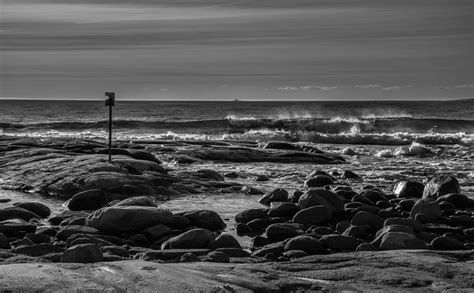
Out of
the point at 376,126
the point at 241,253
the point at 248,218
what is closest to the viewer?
the point at 241,253

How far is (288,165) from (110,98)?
8561mm

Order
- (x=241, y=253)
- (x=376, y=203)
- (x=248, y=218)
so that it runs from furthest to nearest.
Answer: (x=376, y=203) < (x=248, y=218) < (x=241, y=253)

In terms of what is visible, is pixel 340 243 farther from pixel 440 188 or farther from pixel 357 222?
pixel 440 188

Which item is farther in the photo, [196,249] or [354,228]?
[354,228]

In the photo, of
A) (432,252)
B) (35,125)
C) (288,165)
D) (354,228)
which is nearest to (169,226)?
(354,228)

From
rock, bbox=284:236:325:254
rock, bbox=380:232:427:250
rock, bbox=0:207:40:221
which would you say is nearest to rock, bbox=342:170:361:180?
rock, bbox=0:207:40:221

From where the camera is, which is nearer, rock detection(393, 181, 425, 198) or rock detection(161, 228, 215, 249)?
rock detection(161, 228, 215, 249)

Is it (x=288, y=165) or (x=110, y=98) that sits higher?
(x=110, y=98)

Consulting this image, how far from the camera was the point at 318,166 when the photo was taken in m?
22.0

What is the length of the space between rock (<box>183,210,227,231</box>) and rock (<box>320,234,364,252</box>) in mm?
2269

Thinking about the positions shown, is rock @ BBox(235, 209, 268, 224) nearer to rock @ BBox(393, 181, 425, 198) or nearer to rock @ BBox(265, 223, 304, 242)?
rock @ BBox(265, 223, 304, 242)

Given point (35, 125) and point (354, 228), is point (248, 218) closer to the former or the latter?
point (354, 228)

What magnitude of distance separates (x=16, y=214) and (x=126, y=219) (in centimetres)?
218

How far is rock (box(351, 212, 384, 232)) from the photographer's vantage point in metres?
10.6
